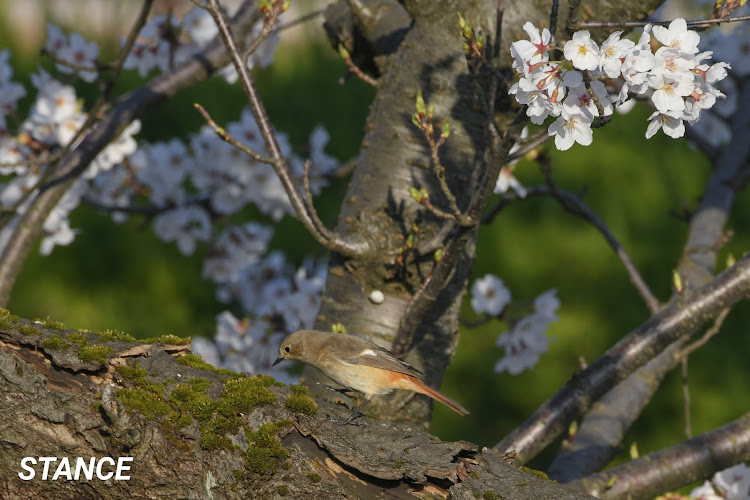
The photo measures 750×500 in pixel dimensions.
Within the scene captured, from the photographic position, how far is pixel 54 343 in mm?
1979

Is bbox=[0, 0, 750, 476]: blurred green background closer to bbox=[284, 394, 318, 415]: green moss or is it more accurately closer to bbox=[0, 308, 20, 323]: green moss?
bbox=[0, 308, 20, 323]: green moss

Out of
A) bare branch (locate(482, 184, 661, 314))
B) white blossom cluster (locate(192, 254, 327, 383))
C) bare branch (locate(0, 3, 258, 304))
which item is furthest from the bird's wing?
white blossom cluster (locate(192, 254, 327, 383))

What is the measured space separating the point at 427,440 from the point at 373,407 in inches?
42.1

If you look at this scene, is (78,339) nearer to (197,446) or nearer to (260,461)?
(197,446)

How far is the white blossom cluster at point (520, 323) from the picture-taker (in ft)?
14.5

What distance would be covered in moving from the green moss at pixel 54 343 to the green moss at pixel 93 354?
0.04m

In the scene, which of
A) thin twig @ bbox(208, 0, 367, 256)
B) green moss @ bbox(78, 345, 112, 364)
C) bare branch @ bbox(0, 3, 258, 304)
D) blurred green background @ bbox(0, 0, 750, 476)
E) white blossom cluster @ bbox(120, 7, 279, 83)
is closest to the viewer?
green moss @ bbox(78, 345, 112, 364)

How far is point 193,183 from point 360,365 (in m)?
2.52

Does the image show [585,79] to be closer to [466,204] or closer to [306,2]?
[466,204]

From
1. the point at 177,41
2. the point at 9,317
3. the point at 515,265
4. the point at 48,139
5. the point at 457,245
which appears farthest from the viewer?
the point at 515,265

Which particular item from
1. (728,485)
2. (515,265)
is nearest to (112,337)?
(728,485)

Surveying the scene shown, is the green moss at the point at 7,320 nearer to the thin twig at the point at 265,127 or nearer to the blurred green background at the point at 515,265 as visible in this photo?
the thin twig at the point at 265,127

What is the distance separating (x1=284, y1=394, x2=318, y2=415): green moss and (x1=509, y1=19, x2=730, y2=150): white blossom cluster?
85cm

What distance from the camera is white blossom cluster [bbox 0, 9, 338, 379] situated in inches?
174
